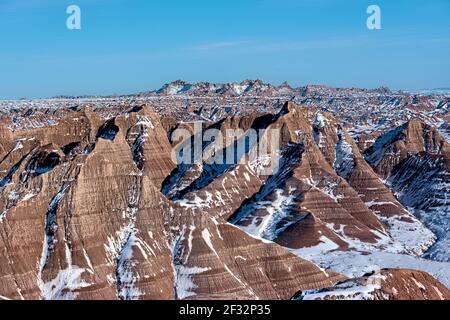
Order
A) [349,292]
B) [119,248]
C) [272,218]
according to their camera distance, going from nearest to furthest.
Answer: [349,292]
[119,248]
[272,218]

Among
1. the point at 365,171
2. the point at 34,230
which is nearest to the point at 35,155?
the point at 34,230

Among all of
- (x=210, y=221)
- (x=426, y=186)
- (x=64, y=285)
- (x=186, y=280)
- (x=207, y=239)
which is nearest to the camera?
(x=64, y=285)

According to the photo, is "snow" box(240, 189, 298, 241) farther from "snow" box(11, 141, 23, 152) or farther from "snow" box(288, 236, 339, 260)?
"snow" box(11, 141, 23, 152)

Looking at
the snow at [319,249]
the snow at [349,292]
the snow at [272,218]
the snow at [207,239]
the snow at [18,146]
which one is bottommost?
the snow at [319,249]

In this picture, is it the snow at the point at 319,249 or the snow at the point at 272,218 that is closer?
the snow at the point at 319,249

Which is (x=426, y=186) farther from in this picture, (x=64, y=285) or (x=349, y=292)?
(x=349, y=292)

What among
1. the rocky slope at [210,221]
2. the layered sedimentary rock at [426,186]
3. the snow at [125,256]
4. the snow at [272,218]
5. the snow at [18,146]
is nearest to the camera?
the rocky slope at [210,221]

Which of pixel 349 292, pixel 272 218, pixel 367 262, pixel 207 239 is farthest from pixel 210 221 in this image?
pixel 272 218

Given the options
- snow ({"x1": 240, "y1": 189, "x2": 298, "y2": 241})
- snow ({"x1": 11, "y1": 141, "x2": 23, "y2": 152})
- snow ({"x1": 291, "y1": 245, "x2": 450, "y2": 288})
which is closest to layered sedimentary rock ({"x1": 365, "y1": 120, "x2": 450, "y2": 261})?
snow ({"x1": 291, "y1": 245, "x2": 450, "y2": 288})

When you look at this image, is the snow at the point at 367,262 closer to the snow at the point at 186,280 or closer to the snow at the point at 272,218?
the snow at the point at 272,218

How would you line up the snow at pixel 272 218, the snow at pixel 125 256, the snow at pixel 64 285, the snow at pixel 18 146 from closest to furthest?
the snow at pixel 64 285, the snow at pixel 125 256, the snow at pixel 272 218, the snow at pixel 18 146

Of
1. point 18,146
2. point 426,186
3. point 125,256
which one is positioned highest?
point 18,146

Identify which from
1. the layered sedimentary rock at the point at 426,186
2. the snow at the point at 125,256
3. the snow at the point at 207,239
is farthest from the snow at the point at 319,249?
the snow at the point at 125,256
